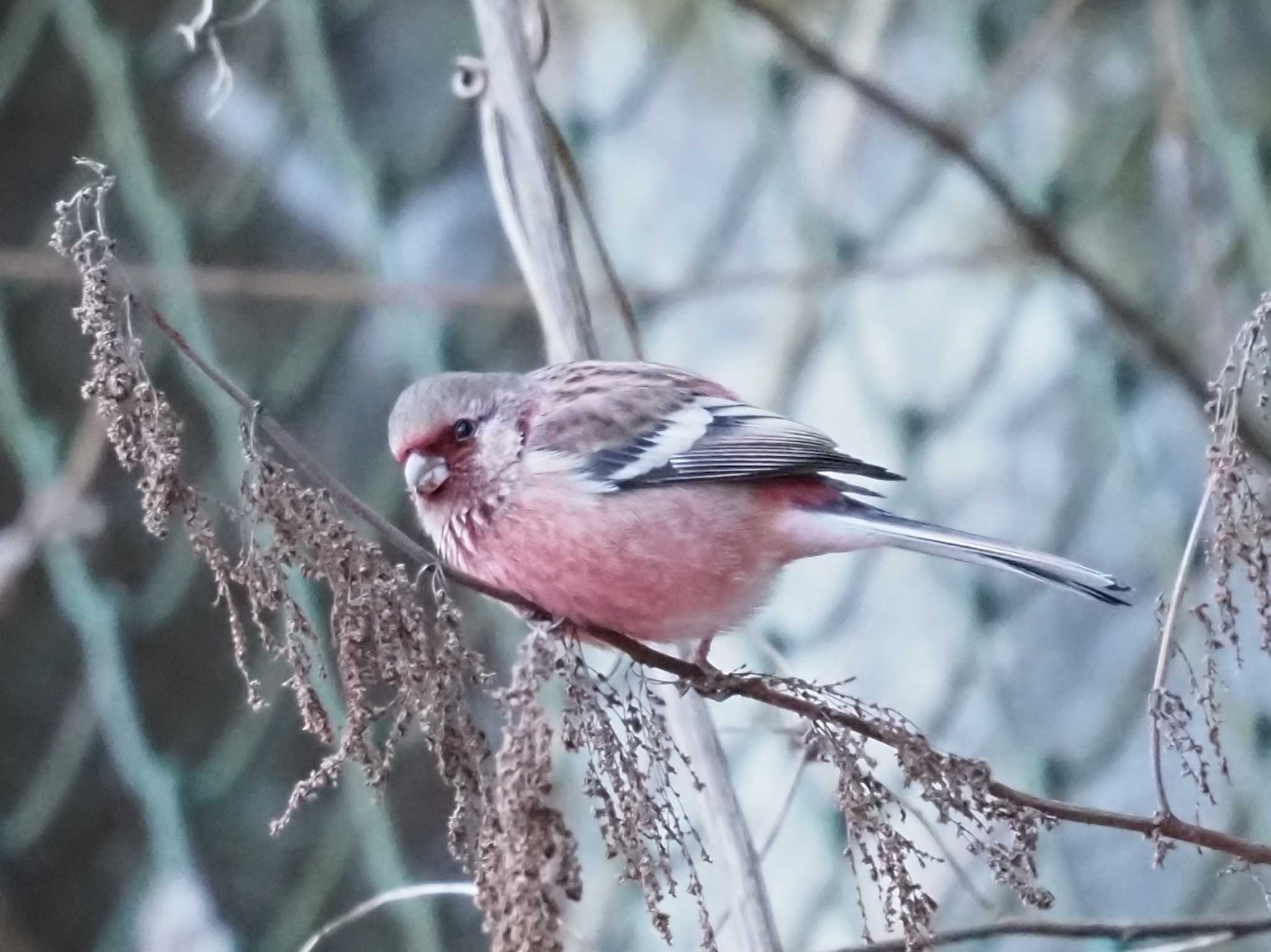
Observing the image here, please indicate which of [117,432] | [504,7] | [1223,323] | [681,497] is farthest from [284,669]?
[117,432]

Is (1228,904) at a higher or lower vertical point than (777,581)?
lower

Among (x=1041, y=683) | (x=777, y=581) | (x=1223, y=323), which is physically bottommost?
(x=1041, y=683)

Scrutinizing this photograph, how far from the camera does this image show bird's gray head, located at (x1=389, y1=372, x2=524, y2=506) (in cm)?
219

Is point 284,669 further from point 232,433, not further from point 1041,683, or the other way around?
point 1041,683

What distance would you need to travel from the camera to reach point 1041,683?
3.55 m

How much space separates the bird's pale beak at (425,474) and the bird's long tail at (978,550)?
0.56 meters

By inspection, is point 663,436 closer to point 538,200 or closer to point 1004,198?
point 538,200

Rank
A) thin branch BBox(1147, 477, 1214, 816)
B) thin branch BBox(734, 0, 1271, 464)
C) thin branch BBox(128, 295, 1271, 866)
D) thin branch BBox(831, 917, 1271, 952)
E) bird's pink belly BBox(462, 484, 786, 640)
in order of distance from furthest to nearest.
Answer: thin branch BBox(734, 0, 1271, 464) → bird's pink belly BBox(462, 484, 786, 640) → thin branch BBox(831, 917, 1271, 952) → thin branch BBox(1147, 477, 1214, 816) → thin branch BBox(128, 295, 1271, 866)

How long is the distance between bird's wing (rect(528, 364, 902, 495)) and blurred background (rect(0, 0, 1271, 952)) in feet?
2.56

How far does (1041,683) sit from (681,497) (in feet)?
5.44

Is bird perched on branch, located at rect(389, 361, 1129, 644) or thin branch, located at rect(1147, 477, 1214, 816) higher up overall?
bird perched on branch, located at rect(389, 361, 1129, 644)

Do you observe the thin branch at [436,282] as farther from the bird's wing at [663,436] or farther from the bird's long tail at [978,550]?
the bird's long tail at [978,550]

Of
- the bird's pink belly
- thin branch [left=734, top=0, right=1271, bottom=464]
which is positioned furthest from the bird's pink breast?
thin branch [left=734, top=0, right=1271, bottom=464]

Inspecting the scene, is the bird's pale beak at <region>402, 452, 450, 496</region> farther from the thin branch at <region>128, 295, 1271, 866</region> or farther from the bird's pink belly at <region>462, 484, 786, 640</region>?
the thin branch at <region>128, 295, 1271, 866</region>
